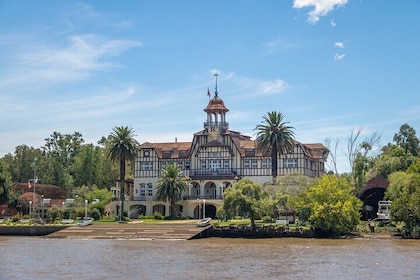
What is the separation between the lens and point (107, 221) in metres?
74.8

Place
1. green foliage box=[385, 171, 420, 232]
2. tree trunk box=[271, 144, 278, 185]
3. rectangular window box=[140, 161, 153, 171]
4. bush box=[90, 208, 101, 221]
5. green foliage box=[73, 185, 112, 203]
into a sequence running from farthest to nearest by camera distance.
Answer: rectangular window box=[140, 161, 153, 171] < green foliage box=[73, 185, 112, 203] < bush box=[90, 208, 101, 221] < tree trunk box=[271, 144, 278, 185] < green foliage box=[385, 171, 420, 232]

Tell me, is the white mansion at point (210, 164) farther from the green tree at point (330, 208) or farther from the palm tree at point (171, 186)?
the green tree at point (330, 208)

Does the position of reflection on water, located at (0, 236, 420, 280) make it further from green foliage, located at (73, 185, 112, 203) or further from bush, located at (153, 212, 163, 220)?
green foliage, located at (73, 185, 112, 203)

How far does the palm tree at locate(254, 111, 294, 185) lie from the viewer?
7544 centimetres

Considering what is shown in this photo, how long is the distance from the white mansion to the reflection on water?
29385mm

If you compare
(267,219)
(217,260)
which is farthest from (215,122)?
(217,260)

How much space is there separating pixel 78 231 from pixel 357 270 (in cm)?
3761

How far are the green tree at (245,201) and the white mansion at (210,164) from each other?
18071 millimetres

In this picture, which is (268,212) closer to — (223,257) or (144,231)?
(144,231)

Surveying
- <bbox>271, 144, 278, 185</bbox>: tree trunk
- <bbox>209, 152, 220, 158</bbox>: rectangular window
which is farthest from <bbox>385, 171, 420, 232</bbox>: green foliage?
<bbox>209, 152, 220, 158</bbox>: rectangular window

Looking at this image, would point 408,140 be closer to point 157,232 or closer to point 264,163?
point 264,163

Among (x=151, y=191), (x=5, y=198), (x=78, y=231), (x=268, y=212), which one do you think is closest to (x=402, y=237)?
(x=268, y=212)

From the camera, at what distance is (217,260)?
37.2 meters

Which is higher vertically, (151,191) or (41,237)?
(151,191)
